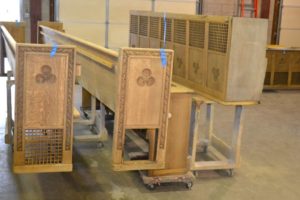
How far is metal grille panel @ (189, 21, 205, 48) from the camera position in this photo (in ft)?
12.5

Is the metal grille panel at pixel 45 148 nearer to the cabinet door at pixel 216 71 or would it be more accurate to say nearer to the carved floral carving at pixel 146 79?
the carved floral carving at pixel 146 79

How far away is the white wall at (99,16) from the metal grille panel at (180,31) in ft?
15.4

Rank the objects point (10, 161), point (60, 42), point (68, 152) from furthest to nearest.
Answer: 1. point (60, 42)
2. point (10, 161)
3. point (68, 152)

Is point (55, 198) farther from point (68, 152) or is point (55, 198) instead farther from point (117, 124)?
point (117, 124)

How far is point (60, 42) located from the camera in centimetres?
457

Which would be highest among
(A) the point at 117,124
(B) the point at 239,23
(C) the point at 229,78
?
(B) the point at 239,23

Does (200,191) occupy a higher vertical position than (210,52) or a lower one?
lower

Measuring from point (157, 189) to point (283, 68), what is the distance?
5309 mm

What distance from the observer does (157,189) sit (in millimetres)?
3502

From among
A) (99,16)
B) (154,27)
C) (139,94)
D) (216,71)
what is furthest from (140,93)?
(99,16)

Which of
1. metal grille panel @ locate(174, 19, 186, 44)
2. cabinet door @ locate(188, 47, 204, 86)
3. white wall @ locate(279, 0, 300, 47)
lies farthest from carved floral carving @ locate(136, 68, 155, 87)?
white wall @ locate(279, 0, 300, 47)

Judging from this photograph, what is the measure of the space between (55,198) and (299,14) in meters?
8.50

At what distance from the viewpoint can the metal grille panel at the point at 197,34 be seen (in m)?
3.81

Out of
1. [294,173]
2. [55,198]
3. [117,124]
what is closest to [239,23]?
[117,124]
